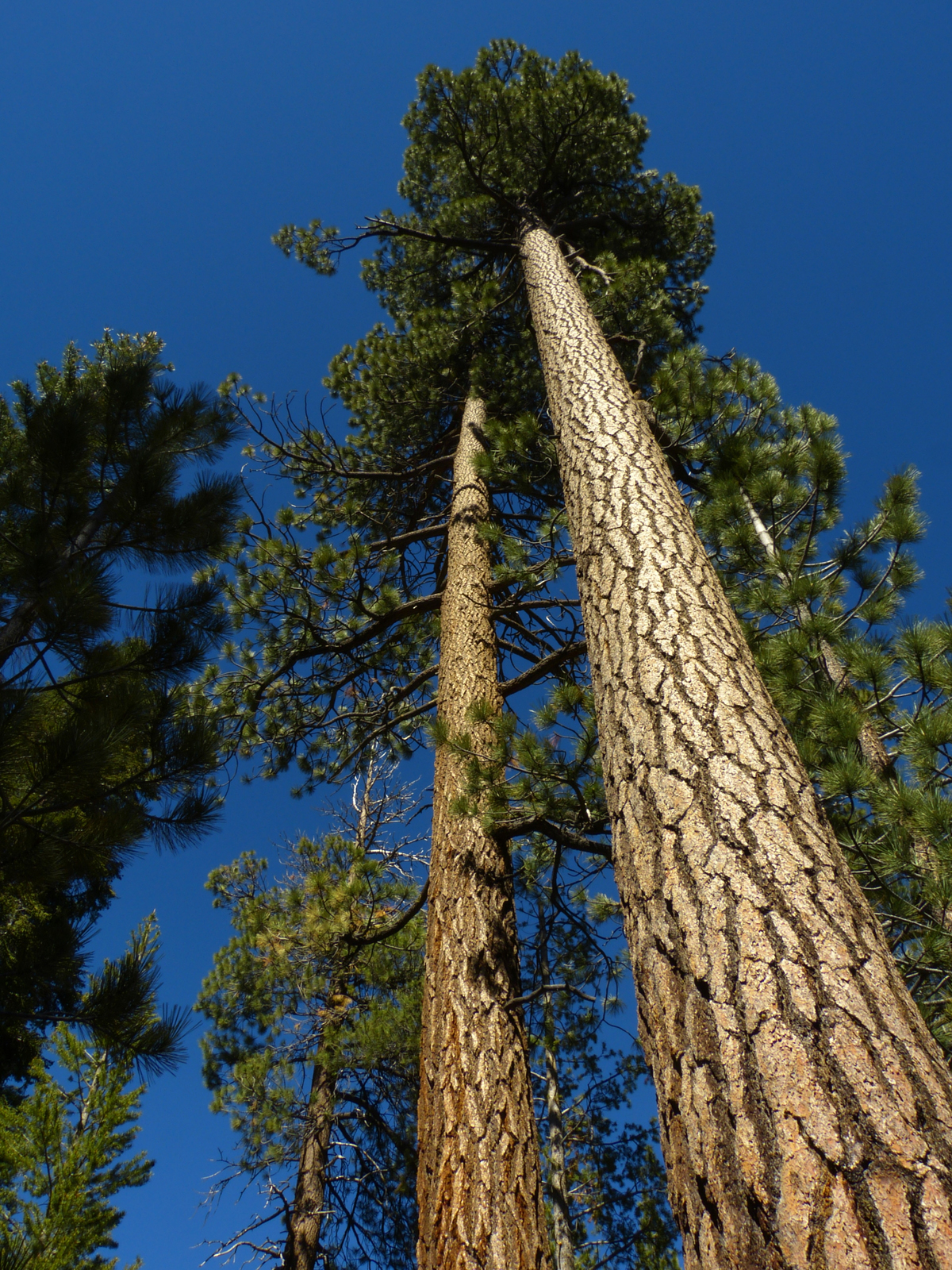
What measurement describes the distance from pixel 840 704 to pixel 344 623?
349 centimetres

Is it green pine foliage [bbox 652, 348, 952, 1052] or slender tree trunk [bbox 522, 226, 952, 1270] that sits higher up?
green pine foliage [bbox 652, 348, 952, 1052]

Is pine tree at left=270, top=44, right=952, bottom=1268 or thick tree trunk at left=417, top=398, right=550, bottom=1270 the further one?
thick tree trunk at left=417, top=398, right=550, bottom=1270

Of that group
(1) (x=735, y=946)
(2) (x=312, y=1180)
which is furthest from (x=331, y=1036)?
(1) (x=735, y=946)

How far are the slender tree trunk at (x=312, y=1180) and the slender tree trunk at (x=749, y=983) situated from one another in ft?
19.1

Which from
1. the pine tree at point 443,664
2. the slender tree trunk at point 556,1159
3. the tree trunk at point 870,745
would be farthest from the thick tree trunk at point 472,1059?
the slender tree trunk at point 556,1159

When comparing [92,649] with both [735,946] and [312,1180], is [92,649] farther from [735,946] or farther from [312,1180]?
[312,1180]

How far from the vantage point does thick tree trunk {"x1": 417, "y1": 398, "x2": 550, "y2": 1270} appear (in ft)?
6.72

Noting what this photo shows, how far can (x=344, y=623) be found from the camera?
16.5 ft

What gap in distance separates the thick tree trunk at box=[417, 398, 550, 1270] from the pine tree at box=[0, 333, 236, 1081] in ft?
4.70

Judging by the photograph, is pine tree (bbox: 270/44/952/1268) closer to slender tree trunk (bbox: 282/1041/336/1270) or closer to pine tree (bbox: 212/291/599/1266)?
pine tree (bbox: 212/291/599/1266)

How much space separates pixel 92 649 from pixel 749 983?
10.8ft

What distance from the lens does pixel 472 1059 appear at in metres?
2.39

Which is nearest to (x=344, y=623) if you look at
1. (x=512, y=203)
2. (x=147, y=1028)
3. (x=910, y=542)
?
(x=147, y=1028)

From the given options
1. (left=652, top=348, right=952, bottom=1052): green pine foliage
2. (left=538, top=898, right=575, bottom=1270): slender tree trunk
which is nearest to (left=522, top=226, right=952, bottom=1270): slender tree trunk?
(left=652, top=348, right=952, bottom=1052): green pine foliage
